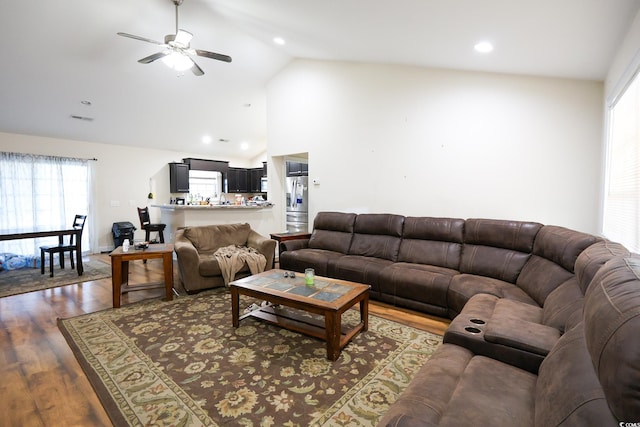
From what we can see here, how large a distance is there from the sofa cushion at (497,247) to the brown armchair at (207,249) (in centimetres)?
249

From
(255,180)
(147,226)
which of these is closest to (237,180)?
(255,180)

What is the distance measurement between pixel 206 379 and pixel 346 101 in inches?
158

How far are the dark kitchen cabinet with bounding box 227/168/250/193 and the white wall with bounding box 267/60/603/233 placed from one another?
373 cm

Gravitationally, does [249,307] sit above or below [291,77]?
below

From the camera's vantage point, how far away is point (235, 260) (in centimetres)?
378

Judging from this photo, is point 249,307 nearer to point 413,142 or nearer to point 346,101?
point 413,142

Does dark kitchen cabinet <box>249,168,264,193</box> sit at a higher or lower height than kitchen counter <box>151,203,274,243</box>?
higher

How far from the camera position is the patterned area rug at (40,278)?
3.82 meters

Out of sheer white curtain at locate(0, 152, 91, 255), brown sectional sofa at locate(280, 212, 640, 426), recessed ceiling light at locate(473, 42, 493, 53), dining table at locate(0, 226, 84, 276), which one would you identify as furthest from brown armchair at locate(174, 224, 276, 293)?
sheer white curtain at locate(0, 152, 91, 255)

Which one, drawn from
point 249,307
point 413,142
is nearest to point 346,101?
point 413,142

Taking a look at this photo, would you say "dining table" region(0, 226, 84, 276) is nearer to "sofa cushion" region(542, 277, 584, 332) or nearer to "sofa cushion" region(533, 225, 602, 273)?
"sofa cushion" region(542, 277, 584, 332)

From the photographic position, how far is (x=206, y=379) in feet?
6.40

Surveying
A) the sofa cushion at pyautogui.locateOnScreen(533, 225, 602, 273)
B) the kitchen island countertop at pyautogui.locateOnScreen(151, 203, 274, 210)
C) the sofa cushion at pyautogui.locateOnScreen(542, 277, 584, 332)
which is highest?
the kitchen island countertop at pyautogui.locateOnScreen(151, 203, 274, 210)

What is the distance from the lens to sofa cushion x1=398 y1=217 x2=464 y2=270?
10.9 ft
